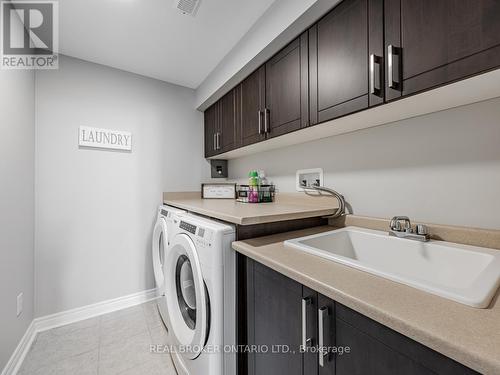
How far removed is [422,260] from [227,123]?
178 cm

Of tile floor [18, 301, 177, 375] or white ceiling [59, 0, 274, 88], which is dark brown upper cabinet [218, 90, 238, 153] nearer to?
white ceiling [59, 0, 274, 88]

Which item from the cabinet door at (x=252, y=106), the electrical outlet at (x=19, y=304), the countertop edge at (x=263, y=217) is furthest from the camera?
the cabinet door at (x=252, y=106)

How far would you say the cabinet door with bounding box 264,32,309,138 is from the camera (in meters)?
1.25

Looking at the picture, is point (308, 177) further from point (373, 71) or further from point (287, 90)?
point (373, 71)

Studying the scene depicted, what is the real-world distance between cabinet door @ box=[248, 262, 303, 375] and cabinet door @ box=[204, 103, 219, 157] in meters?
1.69

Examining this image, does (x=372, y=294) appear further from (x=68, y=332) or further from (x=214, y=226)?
(x=68, y=332)

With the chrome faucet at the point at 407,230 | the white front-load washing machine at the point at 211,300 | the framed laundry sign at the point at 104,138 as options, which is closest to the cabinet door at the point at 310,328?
the white front-load washing machine at the point at 211,300

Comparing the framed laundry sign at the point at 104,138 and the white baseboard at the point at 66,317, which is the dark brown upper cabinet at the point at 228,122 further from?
the white baseboard at the point at 66,317

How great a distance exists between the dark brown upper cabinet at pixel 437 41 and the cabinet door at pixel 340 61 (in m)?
0.11

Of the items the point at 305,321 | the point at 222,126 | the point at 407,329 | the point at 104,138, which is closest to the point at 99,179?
the point at 104,138

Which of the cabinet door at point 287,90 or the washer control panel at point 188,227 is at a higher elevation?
the cabinet door at point 287,90

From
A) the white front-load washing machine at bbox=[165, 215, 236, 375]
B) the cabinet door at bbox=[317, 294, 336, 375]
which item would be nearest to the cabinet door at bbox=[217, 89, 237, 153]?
the white front-load washing machine at bbox=[165, 215, 236, 375]

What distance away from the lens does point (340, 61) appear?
3.46 ft

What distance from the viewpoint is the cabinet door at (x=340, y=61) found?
38.3 inches
